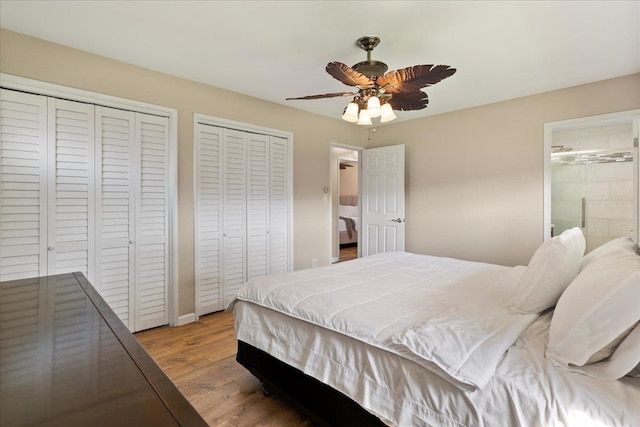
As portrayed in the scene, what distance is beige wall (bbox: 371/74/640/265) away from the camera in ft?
10.9

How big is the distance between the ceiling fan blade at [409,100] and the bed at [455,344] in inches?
54.7

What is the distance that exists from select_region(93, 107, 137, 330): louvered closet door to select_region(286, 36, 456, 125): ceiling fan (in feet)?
6.23

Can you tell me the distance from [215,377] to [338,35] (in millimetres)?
2590

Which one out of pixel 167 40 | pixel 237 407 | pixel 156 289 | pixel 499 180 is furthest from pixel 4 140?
pixel 499 180

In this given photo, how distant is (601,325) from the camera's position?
38.1 inches

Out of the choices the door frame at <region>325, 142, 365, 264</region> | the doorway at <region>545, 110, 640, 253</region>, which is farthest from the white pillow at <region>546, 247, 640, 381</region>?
the door frame at <region>325, 142, 365, 264</region>

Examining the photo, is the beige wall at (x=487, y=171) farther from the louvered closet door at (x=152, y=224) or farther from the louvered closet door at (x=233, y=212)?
the louvered closet door at (x=152, y=224)

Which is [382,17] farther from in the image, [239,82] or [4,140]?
[4,140]

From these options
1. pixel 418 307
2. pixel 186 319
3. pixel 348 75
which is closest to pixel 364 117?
pixel 348 75

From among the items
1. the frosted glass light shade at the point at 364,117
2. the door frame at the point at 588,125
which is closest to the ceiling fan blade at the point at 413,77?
the frosted glass light shade at the point at 364,117

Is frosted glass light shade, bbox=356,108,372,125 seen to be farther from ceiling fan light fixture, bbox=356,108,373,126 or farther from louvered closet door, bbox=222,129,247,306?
louvered closet door, bbox=222,129,247,306

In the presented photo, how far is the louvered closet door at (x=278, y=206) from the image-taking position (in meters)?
3.85

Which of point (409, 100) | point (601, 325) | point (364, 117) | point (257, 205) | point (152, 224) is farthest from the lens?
point (257, 205)

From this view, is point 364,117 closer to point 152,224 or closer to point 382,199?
point 152,224
